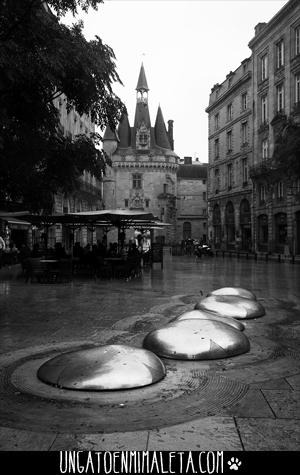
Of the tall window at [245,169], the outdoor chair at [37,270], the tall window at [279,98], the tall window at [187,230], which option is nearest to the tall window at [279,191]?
the tall window at [279,98]

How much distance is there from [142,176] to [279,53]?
4046 cm

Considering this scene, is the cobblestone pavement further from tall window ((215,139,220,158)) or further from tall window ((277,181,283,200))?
tall window ((215,139,220,158))

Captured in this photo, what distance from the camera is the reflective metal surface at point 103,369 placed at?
14.5 feet

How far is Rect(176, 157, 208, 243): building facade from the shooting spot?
79938mm

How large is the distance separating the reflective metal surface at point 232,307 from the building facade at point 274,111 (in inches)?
849

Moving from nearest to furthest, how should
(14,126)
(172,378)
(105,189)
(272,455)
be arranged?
(272,455) → (172,378) → (14,126) → (105,189)

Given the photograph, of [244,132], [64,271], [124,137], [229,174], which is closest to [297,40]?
[244,132]

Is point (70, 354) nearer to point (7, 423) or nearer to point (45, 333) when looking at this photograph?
point (7, 423)

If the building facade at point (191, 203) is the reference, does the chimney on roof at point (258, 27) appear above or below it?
above

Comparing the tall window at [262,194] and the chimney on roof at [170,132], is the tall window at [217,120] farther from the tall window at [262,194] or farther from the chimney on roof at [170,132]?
the chimney on roof at [170,132]

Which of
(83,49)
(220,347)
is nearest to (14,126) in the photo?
(83,49)

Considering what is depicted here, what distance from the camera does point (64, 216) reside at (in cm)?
1600

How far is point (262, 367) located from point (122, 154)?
70.2m

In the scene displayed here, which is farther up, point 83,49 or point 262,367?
point 83,49
